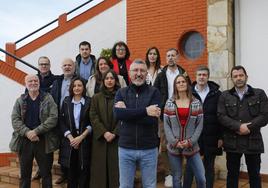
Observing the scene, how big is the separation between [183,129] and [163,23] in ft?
14.5

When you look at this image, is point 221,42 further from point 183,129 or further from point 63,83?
point 63,83

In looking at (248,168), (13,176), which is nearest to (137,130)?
(248,168)

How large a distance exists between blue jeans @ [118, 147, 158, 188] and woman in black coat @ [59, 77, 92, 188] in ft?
3.07

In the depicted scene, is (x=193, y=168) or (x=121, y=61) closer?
(x=193, y=168)

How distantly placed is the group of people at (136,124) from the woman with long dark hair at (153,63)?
1cm

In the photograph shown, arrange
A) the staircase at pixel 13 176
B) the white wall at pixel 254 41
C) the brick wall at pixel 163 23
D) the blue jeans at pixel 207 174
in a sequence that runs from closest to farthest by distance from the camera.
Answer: the blue jeans at pixel 207 174 < the white wall at pixel 254 41 < the staircase at pixel 13 176 < the brick wall at pixel 163 23

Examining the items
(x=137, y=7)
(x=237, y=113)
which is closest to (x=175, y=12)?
(x=137, y=7)

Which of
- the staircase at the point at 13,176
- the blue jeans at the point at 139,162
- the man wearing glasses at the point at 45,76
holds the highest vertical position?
the man wearing glasses at the point at 45,76

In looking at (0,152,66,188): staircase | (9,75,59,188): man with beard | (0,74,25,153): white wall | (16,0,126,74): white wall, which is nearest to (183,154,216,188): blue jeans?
(9,75,59,188): man with beard

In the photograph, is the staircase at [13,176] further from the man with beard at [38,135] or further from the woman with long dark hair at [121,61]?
the woman with long dark hair at [121,61]

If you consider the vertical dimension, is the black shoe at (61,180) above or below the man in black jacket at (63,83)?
below

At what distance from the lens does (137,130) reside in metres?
3.57

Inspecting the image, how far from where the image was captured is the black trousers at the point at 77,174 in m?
4.45

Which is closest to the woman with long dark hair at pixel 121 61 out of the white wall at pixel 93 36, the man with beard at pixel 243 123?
the man with beard at pixel 243 123
